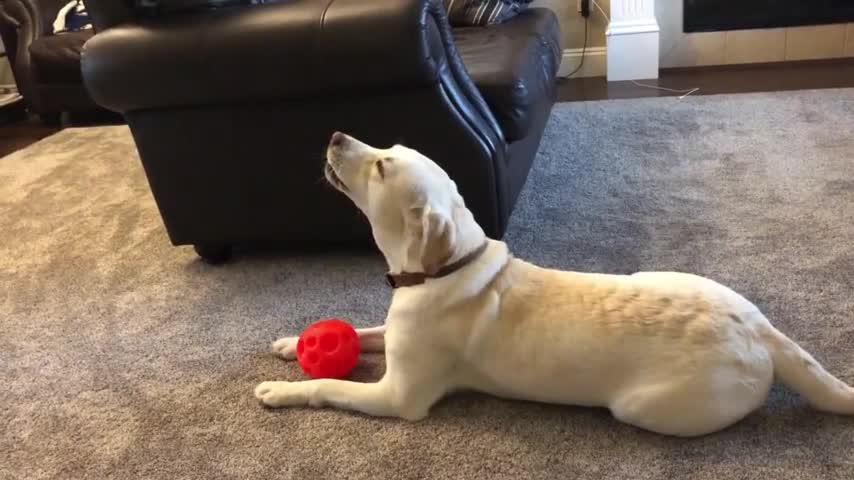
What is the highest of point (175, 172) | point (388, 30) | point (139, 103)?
point (388, 30)

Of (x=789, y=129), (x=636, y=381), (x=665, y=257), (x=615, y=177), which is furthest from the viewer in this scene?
(x=789, y=129)

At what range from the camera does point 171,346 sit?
1863mm

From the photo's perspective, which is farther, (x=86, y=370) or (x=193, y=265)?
(x=193, y=265)

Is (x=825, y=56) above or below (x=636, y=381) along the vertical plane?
below

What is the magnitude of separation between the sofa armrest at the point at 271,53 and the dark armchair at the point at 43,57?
260 centimetres

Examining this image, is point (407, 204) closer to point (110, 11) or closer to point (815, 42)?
point (110, 11)

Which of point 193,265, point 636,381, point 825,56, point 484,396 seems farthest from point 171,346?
point 825,56

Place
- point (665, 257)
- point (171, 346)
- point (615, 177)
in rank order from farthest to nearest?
point (615, 177) < point (665, 257) < point (171, 346)

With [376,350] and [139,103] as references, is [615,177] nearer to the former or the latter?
[376,350]

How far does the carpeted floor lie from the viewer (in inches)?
54.9

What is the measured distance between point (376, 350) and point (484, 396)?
0.30 meters

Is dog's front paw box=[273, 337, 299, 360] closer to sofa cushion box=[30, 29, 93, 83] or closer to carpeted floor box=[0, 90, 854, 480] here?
carpeted floor box=[0, 90, 854, 480]

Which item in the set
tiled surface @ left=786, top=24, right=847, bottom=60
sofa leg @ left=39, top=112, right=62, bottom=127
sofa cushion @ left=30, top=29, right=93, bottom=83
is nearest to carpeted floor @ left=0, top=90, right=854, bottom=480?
tiled surface @ left=786, top=24, right=847, bottom=60

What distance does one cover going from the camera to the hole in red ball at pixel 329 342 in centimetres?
162
